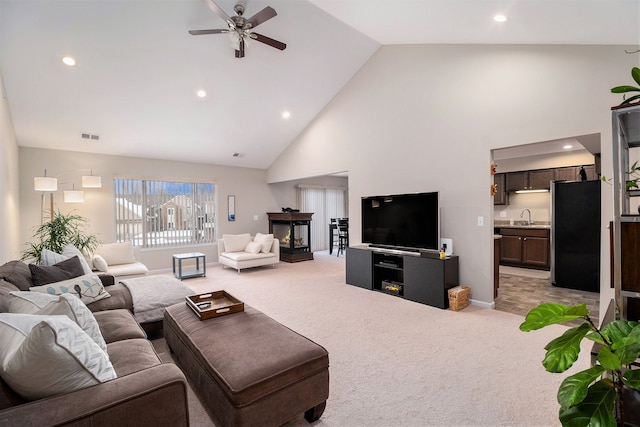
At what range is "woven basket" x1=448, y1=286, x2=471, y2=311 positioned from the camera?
12.8ft

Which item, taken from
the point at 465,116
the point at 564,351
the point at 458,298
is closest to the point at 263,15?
the point at 465,116

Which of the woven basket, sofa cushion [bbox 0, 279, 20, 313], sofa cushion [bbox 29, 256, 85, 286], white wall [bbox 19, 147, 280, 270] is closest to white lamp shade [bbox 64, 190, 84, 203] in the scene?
white wall [bbox 19, 147, 280, 270]

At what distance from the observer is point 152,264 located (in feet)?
21.9

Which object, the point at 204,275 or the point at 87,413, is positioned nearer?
the point at 87,413

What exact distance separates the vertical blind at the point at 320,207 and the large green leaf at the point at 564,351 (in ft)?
27.0

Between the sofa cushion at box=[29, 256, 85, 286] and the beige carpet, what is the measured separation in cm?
112

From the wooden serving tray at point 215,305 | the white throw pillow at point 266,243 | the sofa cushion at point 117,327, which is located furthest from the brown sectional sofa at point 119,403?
the white throw pillow at point 266,243

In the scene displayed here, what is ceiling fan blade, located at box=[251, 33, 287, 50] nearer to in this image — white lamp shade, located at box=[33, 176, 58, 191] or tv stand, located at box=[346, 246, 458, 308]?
tv stand, located at box=[346, 246, 458, 308]

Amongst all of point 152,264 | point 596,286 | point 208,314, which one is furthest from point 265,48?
point 596,286

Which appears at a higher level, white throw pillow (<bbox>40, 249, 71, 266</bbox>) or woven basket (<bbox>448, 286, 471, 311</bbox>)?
white throw pillow (<bbox>40, 249, 71, 266</bbox>)

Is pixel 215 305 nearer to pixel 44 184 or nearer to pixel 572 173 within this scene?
pixel 44 184

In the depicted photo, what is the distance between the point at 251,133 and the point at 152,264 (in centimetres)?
363

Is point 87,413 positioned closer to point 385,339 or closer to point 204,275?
point 385,339

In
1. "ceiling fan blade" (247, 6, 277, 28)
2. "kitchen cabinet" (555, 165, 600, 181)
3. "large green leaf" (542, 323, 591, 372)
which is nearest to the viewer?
"large green leaf" (542, 323, 591, 372)
